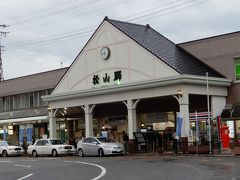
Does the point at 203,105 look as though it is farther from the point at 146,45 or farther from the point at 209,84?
the point at 146,45

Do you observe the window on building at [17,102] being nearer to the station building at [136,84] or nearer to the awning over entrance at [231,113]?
the station building at [136,84]

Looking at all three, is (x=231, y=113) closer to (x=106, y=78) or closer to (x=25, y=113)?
(x=106, y=78)

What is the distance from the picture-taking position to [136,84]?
37531 millimetres

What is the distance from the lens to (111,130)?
159 feet

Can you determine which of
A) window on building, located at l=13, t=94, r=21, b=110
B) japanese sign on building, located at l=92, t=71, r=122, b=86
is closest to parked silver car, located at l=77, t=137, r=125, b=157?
japanese sign on building, located at l=92, t=71, r=122, b=86

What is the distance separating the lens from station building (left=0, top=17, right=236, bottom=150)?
3649 cm

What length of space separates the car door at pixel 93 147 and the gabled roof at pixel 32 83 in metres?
17.3

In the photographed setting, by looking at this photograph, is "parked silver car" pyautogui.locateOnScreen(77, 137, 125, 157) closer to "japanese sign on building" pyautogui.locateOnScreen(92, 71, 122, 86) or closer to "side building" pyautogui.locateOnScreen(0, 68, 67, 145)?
"japanese sign on building" pyautogui.locateOnScreen(92, 71, 122, 86)

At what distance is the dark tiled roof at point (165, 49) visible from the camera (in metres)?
37.7

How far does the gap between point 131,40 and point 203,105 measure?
729cm

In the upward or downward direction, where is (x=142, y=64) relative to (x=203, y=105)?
upward

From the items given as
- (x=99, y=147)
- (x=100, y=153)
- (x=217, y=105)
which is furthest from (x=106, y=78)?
(x=217, y=105)

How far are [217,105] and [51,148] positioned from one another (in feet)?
43.3

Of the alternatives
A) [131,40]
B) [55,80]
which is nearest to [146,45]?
[131,40]
